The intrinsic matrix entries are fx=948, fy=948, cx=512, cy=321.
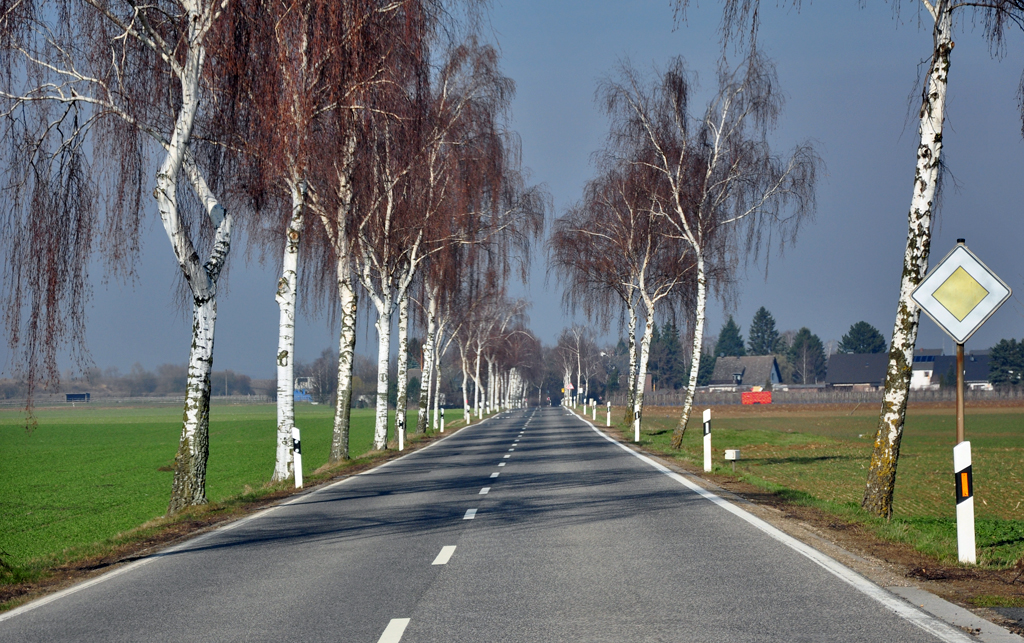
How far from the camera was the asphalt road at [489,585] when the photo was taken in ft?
20.7

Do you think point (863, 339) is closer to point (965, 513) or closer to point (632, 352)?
point (632, 352)

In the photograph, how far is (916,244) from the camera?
12195 millimetres

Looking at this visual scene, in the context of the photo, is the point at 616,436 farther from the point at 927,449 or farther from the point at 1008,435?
the point at 1008,435

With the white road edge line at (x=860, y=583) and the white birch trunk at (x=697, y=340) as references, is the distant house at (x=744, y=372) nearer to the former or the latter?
the white birch trunk at (x=697, y=340)

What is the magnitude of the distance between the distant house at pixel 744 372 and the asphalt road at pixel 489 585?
535ft

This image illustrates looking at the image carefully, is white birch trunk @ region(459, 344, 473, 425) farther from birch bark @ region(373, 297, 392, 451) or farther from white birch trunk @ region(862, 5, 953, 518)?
white birch trunk @ region(862, 5, 953, 518)

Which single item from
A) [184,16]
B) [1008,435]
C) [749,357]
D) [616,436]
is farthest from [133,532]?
[749,357]

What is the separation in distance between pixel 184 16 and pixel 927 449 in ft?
98.8

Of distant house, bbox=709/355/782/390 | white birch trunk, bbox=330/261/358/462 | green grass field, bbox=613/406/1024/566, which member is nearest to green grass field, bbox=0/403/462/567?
white birch trunk, bbox=330/261/358/462

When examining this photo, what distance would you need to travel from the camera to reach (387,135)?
1939cm

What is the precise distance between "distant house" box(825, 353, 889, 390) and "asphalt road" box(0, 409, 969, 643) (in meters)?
146

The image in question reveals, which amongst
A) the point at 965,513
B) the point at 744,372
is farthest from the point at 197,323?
the point at 744,372

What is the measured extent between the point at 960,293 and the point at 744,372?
173 m

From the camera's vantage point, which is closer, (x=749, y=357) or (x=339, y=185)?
(x=339, y=185)
